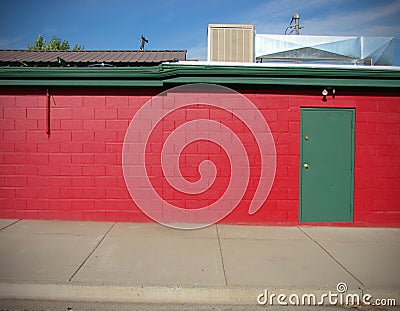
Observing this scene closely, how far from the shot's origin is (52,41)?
35.0 m

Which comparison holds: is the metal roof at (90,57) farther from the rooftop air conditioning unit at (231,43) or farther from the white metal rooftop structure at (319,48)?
the white metal rooftop structure at (319,48)

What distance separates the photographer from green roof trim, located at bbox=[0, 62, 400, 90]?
6.20 metres

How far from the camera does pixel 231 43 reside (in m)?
7.71

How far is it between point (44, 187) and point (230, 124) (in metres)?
3.57

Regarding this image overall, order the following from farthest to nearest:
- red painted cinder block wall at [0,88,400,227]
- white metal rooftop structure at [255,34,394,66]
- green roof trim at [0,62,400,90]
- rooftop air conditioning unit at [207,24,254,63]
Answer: white metal rooftop structure at [255,34,394,66]
rooftop air conditioning unit at [207,24,254,63]
red painted cinder block wall at [0,88,400,227]
green roof trim at [0,62,400,90]

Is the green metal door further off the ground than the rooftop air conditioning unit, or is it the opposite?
the rooftop air conditioning unit

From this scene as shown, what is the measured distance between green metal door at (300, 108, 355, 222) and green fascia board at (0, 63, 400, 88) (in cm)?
60

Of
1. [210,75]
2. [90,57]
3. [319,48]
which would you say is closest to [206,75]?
[210,75]

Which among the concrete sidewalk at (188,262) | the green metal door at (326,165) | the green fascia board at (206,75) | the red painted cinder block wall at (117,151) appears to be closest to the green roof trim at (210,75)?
the green fascia board at (206,75)

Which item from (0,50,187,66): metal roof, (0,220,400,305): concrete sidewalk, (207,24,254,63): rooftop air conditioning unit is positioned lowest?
(0,220,400,305): concrete sidewalk

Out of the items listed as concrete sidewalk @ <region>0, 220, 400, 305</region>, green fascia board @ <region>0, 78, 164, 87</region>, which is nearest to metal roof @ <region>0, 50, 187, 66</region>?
green fascia board @ <region>0, 78, 164, 87</region>

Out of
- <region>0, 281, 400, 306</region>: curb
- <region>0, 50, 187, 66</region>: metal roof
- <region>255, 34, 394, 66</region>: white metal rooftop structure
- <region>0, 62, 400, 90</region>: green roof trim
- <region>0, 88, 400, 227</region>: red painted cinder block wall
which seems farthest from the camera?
<region>0, 50, 187, 66</region>: metal roof


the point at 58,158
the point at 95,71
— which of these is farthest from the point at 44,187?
the point at 95,71

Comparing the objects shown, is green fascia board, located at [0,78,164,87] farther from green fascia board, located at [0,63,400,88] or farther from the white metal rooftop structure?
the white metal rooftop structure
